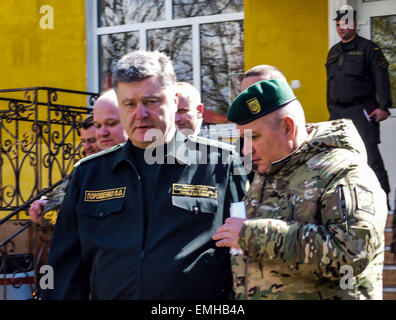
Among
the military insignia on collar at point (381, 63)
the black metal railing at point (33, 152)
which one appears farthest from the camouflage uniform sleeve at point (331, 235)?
the black metal railing at point (33, 152)

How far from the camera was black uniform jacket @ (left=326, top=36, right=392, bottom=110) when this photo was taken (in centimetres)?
630

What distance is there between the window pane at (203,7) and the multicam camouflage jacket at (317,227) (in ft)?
19.5

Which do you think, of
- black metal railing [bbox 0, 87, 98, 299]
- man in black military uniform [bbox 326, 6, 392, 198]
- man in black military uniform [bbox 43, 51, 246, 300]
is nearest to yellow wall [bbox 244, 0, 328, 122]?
man in black military uniform [bbox 326, 6, 392, 198]

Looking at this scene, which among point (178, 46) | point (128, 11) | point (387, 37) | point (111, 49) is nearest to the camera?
point (387, 37)

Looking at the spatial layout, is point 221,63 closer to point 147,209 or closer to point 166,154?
point 166,154

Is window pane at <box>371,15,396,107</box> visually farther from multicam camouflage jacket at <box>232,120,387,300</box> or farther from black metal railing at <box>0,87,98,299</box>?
multicam camouflage jacket at <box>232,120,387,300</box>

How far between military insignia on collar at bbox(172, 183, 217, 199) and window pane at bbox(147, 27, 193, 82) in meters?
5.82

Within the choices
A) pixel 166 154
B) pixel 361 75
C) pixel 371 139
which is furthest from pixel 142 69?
pixel 361 75

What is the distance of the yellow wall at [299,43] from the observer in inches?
289

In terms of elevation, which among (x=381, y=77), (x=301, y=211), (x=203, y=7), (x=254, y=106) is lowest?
(x=301, y=211)

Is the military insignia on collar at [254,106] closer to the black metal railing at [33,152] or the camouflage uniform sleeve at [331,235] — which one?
the camouflage uniform sleeve at [331,235]

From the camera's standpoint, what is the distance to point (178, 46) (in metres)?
8.64

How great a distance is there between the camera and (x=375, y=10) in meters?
7.31

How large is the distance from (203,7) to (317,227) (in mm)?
6672
